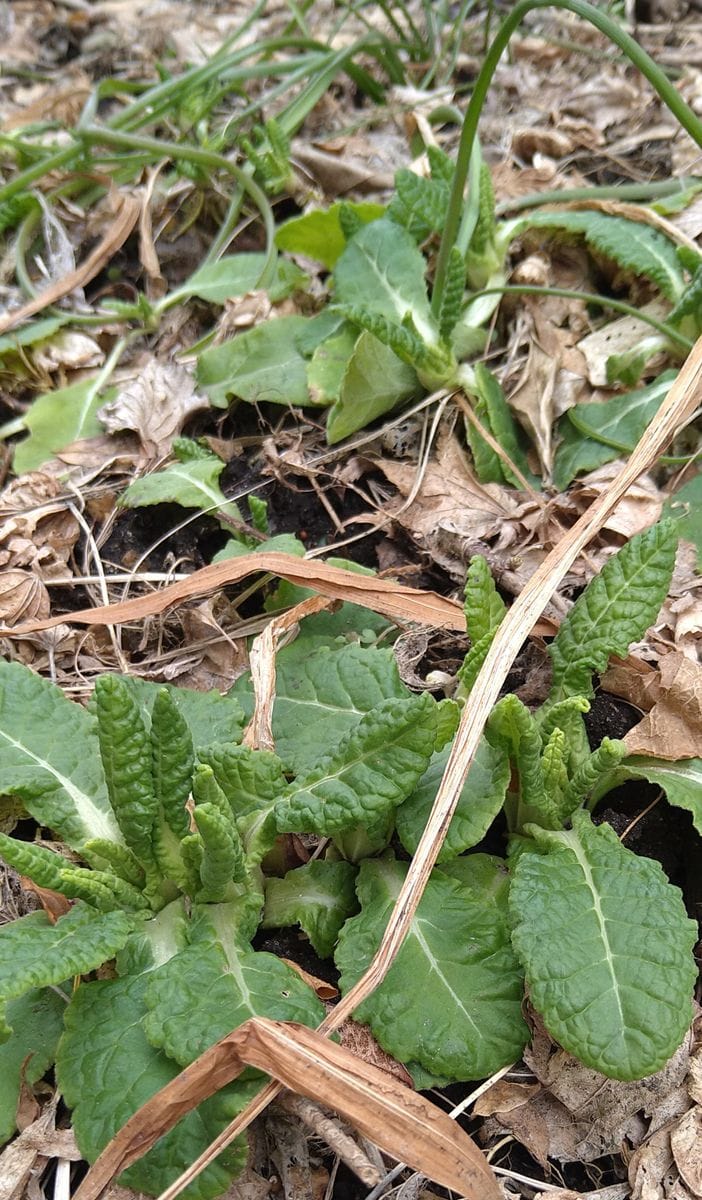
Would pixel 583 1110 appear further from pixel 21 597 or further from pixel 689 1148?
pixel 21 597

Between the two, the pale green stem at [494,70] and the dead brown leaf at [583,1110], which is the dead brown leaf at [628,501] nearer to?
the pale green stem at [494,70]

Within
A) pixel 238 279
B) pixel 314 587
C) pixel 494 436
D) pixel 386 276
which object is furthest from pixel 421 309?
pixel 314 587

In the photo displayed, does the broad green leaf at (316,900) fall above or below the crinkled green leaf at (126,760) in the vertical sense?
below

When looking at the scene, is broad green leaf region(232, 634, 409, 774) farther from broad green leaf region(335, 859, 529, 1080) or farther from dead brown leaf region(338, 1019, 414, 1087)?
dead brown leaf region(338, 1019, 414, 1087)

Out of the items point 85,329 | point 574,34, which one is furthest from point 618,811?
point 574,34

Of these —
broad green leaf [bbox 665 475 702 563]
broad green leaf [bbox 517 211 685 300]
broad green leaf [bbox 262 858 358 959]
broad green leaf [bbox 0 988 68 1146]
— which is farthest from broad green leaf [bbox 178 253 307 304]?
broad green leaf [bbox 0 988 68 1146]

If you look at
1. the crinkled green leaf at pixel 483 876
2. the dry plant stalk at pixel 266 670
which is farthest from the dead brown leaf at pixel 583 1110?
the dry plant stalk at pixel 266 670
